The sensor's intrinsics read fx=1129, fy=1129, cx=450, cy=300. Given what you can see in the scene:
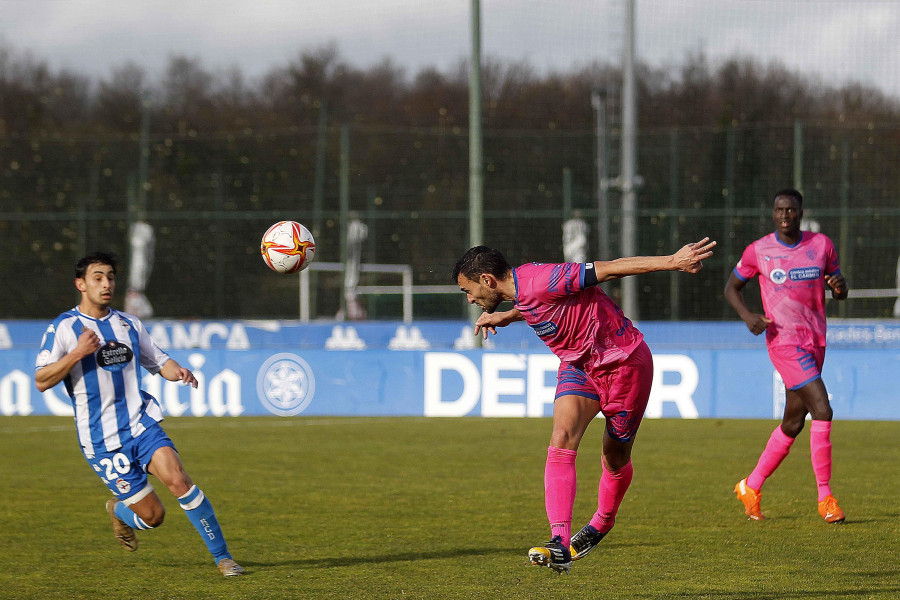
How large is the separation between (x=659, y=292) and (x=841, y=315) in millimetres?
3692

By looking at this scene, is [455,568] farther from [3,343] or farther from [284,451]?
[3,343]

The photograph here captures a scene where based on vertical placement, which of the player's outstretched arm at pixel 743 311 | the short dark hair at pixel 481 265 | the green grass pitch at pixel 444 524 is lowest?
the green grass pitch at pixel 444 524

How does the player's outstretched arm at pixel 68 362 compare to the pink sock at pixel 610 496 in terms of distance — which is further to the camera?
the pink sock at pixel 610 496

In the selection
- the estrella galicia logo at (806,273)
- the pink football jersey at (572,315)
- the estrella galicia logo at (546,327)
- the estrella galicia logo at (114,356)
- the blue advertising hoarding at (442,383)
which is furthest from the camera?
the blue advertising hoarding at (442,383)

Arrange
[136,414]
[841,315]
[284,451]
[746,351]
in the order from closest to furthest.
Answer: [136,414] → [284,451] → [746,351] → [841,315]

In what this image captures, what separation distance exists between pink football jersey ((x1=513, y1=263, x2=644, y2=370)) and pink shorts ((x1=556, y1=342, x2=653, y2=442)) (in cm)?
5

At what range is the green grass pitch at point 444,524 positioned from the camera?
20.1 feet

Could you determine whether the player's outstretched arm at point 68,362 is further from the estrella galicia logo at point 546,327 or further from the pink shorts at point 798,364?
the pink shorts at point 798,364

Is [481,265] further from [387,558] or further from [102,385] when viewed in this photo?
[102,385]

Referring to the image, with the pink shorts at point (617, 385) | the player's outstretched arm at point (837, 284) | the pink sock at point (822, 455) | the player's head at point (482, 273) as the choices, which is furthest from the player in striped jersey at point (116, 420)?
the player's outstretched arm at point (837, 284)

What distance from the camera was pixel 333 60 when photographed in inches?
1515

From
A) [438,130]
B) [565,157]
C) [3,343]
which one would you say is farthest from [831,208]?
[3,343]

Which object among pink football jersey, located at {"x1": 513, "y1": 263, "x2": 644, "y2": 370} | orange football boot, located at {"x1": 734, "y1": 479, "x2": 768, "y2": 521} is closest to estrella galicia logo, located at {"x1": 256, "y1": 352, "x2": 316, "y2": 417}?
orange football boot, located at {"x1": 734, "y1": 479, "x2": 768, "y2": 521}

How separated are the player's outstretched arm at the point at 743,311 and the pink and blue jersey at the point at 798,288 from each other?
13cm
